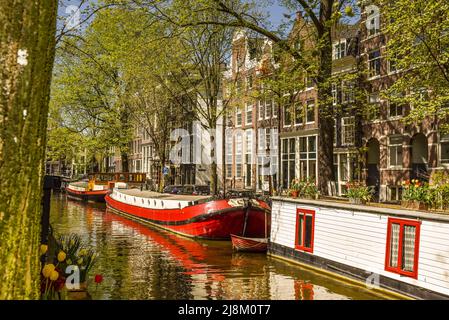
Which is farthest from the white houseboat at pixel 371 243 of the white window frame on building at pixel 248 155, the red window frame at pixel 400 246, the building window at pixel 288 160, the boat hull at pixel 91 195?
the boat hull at pixel 91 195

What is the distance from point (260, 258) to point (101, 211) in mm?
23658

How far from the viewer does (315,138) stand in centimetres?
3656

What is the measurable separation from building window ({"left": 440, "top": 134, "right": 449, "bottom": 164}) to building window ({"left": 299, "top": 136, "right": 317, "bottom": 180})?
36.8 ft

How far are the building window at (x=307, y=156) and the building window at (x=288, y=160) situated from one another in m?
1.13

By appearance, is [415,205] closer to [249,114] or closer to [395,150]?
[395,150]

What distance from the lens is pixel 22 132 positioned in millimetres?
4109

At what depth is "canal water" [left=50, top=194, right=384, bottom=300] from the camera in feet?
41.5

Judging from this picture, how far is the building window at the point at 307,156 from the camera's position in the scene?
36.8m

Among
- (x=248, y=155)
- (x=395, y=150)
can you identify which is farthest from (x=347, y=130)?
(x=248, y=155)

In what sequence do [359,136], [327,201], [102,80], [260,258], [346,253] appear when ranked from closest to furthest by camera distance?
[346,253]
[327,201]
[260,258]
[359,136]
[102,80]

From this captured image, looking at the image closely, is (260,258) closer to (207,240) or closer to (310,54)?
(207,240)

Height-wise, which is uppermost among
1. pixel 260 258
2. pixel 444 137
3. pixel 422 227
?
pixel 444 137

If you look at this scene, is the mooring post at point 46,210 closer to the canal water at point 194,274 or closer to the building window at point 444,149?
the canal water at point 194,274
